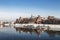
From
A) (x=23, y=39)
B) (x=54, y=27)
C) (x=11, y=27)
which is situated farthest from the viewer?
(x=11, y=27)

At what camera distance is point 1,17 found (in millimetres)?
4781

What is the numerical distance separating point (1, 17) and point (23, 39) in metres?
1.28

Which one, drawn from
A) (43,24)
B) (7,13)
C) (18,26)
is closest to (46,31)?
(43,24)

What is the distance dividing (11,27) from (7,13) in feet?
3.39

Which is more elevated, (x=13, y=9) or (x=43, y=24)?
(x=13, y=9)

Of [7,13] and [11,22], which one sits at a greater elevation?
[7,13]

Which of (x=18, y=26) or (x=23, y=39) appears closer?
(x=23, y=39)

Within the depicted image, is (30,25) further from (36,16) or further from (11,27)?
(11,27)

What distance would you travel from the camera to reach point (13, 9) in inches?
178

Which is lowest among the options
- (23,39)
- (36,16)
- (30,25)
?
(23,39)

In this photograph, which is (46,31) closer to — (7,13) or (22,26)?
(22,26)

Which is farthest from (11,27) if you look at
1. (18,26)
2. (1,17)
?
(1,17)

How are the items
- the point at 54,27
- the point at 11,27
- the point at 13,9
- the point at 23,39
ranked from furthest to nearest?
the point at 11,27
the point at 54,27
the point at 13,9
the point at 23,39

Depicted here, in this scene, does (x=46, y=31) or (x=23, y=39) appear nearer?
(x=23, y=39)
